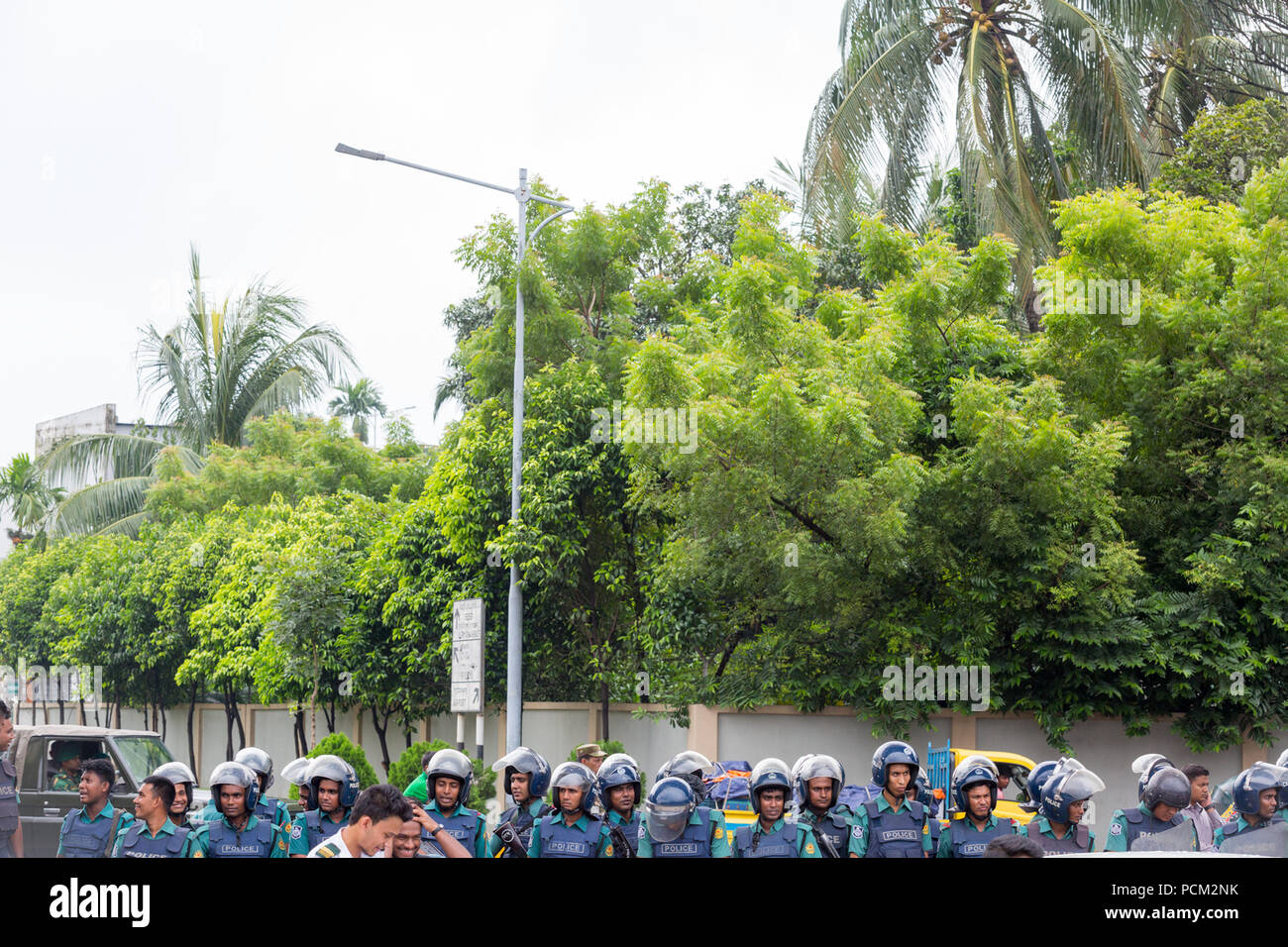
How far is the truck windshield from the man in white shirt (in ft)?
28.8

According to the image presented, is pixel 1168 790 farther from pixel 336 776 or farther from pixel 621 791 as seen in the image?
pixel 336 776

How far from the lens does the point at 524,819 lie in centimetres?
896

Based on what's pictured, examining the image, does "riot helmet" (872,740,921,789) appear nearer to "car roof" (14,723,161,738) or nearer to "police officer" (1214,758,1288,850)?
"police officer" (1214,758,1288,850)

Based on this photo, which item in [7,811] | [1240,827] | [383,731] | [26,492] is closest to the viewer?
[1240,827]

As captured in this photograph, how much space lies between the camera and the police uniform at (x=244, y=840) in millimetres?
7395

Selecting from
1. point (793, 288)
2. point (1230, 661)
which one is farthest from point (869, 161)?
point (1230, 661)

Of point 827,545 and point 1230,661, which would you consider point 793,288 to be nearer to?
point 827,545

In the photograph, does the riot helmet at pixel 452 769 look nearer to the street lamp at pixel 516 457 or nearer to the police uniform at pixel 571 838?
the police uniform at pixel 571 838

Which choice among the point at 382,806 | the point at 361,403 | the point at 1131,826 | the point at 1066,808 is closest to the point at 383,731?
the point at 1131,826

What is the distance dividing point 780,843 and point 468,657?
9578mm

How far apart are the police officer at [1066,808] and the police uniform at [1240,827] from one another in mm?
693

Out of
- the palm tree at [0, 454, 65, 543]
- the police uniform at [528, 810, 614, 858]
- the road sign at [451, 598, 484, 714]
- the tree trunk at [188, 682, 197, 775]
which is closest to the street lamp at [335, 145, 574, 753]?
the road sign at [451, 598, 484, 714]

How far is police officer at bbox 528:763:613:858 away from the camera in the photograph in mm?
7445
